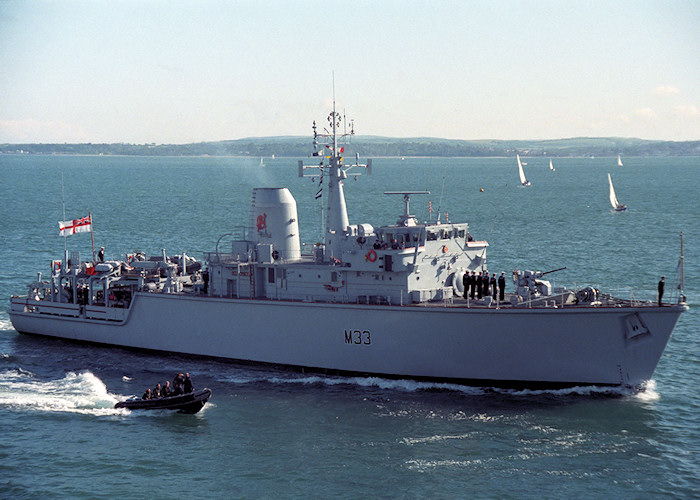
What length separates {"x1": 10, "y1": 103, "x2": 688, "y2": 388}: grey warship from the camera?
92.6 ft

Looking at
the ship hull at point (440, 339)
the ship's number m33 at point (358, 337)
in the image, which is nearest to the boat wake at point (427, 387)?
the ship hull at point (440, 339)

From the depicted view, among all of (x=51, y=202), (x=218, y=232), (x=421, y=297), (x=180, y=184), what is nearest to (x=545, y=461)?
(x=421, y=297)

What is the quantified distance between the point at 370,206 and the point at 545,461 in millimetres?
63203

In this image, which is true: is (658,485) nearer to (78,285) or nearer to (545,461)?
(545,461)

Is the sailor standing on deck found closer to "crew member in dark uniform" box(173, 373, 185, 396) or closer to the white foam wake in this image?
the white foam wake

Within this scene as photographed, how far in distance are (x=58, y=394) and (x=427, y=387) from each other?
13060 mm

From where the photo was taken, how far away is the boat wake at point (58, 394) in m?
28.6

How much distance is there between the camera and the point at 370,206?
85625 mm

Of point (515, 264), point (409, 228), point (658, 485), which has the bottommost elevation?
point (658, 485)

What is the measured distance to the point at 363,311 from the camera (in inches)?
1189

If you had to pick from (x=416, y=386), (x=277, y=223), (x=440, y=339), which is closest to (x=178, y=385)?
(x=416, y=386)

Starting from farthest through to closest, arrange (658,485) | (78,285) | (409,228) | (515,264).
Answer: (515,264) < (78,285) < (409,228) < (658,485)

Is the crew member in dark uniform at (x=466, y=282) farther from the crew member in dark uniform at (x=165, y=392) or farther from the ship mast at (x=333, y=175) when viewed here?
the crew member in dark uniform at (x=165, y=392)

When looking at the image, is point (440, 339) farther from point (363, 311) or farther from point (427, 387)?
point (363, 311)
